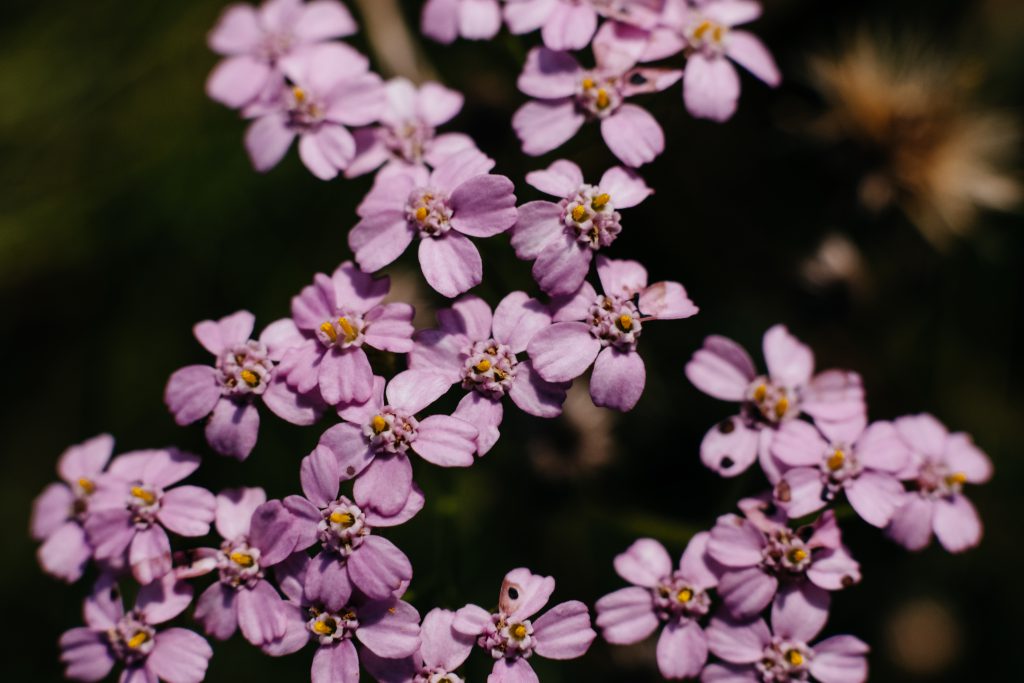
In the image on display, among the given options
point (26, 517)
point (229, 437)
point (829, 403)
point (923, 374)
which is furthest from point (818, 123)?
point (26, 517)

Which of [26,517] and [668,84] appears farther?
[26,517]

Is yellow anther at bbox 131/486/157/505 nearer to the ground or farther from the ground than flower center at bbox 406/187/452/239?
nearer to the ground

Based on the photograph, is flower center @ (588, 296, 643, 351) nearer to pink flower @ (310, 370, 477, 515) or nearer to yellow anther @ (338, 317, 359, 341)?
pink flower @ (310, 370, 477, 515)

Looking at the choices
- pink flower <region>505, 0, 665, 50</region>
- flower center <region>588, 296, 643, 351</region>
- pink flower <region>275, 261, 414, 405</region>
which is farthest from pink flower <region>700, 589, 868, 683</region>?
pink flower <region>505, 0, 665, 50</region>

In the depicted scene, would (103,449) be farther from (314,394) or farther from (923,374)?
(923,374)

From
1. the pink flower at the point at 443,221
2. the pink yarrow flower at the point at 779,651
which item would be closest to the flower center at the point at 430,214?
the pink flower at the point at 443,221

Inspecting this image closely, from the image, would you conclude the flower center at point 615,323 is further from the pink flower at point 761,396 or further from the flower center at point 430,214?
the flower center at point 430,214
